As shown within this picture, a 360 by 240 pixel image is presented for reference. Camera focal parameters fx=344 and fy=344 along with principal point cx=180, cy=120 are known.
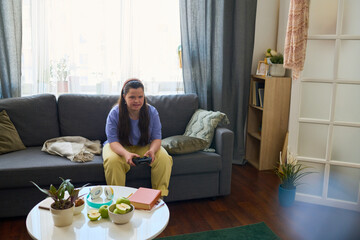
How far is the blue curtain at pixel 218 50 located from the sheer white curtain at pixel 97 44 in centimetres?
18

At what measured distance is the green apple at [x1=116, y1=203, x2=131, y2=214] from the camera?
1.60 m

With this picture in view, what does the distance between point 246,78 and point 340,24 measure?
1.30 meters

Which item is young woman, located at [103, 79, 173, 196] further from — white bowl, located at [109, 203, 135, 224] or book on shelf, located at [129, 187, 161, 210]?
white bowl, located at [109, 203, 135, 224]

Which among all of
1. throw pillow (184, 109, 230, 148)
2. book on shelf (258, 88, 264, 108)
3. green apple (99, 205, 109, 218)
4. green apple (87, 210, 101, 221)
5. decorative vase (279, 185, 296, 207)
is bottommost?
decorative vase (279, 185, 296, 207)

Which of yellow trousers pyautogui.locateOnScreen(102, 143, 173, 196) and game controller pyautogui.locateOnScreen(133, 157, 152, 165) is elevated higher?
game controller pyautogui.locateOnScreen(133, 157, 152, 165)

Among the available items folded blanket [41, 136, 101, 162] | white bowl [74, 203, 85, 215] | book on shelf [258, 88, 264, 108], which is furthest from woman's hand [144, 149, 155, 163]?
book on shelf [258, 88, 264, 108]

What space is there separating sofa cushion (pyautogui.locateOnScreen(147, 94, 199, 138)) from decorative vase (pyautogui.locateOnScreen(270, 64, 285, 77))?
894 mm

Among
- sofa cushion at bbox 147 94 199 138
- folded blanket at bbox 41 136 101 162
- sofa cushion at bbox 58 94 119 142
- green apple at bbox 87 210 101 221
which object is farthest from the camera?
sofa cushion at bbox 147 94 199 138

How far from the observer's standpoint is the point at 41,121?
2834 millimetres

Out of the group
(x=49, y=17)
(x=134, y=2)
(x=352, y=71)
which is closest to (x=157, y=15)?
(x=134, y=2)

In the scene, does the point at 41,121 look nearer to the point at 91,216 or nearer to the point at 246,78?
the point at 91,216

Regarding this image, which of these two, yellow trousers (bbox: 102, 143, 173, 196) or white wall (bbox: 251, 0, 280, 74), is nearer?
yellow trousers (bbox: 102, 143, 173, 196)

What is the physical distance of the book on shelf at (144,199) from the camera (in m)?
1.77

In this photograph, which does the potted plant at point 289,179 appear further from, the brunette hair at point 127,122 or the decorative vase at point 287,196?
the brunette hair at point 127,122
